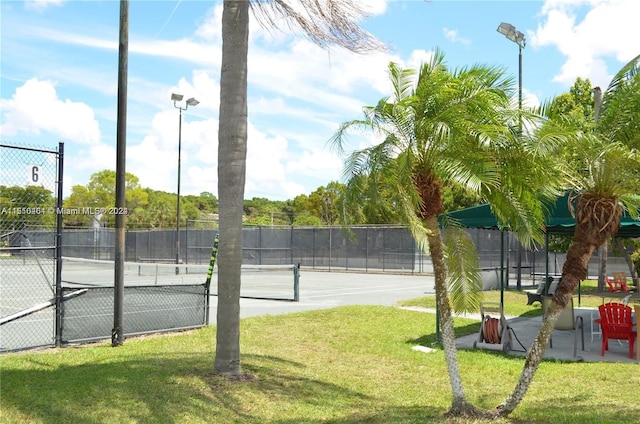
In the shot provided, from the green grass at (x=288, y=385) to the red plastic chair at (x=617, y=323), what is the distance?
0.84 meters

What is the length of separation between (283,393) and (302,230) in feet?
108

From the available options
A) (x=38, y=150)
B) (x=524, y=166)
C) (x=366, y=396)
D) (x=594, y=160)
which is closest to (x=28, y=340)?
(x=38, y=150)

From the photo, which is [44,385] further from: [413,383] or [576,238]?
[576,238]

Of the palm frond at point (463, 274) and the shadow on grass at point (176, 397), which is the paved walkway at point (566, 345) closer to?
the palm frond at point (463, 274)

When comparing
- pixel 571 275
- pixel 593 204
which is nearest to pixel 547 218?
pixel 593 204

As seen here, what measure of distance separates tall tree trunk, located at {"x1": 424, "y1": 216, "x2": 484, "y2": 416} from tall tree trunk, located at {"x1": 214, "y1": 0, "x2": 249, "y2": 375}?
265 cm

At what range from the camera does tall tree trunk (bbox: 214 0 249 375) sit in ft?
26.7

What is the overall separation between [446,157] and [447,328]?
1916mm

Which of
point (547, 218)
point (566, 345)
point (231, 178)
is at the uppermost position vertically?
point (231, 178)

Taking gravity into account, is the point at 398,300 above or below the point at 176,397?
below

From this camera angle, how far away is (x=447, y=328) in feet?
22.6

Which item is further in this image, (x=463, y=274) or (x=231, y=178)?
(x=231, y=178)

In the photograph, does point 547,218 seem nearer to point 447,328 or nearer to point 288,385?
point 447,328

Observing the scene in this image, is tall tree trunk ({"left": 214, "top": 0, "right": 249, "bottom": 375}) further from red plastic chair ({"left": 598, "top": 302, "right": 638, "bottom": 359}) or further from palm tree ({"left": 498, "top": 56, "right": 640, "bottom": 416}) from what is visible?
red plastic chair ({"left": 598, "top": 302, "right": 638, "bottom": 359})
